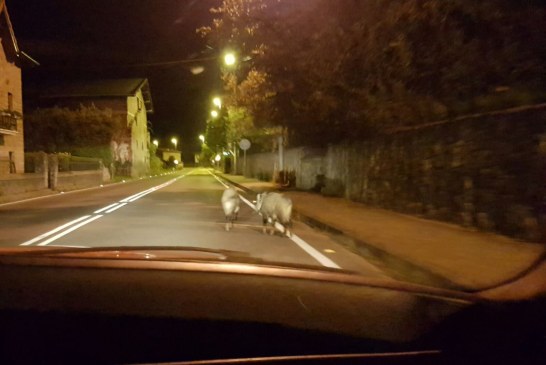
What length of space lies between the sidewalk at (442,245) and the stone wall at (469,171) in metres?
0.34

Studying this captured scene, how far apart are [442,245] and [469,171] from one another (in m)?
2.62

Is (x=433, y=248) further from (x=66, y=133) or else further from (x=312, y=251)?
(x=66, y=133)

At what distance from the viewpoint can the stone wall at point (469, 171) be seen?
10.7 m

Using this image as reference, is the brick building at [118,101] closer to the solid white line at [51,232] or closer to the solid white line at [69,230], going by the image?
the solid white line at [69,230]

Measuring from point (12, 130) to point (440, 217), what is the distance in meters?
32.0

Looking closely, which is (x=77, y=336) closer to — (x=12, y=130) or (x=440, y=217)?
(x=440, y=217)

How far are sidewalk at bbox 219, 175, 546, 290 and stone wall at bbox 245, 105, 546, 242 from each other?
34cm

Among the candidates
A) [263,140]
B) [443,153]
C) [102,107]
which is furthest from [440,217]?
[102,107]

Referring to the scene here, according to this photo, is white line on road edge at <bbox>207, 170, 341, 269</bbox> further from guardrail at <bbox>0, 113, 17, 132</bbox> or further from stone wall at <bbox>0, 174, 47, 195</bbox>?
guardrail at <bbox>0, 113, 17, 132</bbox>

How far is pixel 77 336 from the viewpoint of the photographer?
240 cm

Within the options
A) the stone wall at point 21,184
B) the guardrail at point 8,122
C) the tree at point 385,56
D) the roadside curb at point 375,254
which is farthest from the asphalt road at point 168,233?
the guardrail at point 8,122

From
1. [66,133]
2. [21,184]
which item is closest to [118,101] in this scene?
[66,133]

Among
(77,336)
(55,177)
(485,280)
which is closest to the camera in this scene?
(77,336)

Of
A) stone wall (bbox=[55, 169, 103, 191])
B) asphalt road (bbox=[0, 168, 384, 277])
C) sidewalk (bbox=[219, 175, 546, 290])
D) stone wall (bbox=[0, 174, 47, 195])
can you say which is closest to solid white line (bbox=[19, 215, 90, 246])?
asphalt road (bbox=[0, 168, 384, 277])
